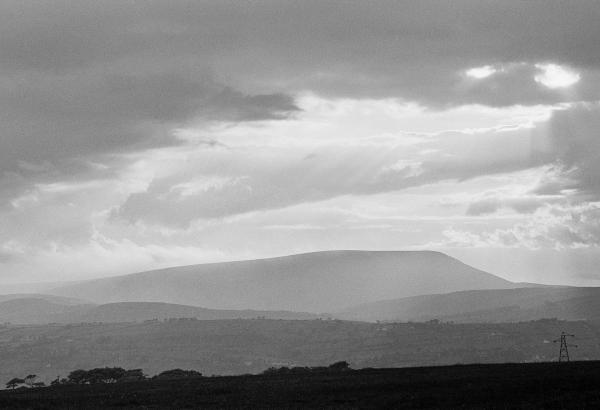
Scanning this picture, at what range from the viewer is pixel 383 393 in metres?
81.6

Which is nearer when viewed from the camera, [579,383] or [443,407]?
[443,407]

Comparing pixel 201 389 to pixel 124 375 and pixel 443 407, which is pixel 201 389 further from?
pixel 124 375

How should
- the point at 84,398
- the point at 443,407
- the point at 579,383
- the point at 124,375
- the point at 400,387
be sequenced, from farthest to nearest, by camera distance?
the point at 124,375
the point at 84,398
the point at 400,387
the point at 579,383
the point at 443,407

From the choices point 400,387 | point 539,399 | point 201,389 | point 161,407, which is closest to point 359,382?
point 400,387

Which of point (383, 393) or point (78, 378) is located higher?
point (78, 378)

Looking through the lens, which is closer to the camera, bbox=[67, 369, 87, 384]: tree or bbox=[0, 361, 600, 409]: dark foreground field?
bbox=[0, 361, 600, 409]: dark foreground field

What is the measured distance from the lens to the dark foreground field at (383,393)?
6931 centimetres

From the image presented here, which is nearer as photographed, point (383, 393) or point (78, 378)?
point (383, 393)

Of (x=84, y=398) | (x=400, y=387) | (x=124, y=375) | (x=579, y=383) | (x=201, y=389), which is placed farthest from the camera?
(x=124, y=375)

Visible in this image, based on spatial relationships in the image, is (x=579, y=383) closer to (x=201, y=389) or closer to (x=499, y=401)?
(x=499, y=401)

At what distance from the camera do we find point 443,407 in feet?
218

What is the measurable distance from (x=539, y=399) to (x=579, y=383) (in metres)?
12.0

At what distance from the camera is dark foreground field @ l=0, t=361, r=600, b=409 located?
227 ft

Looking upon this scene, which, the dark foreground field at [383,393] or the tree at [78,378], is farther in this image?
the tree at [78,378]
